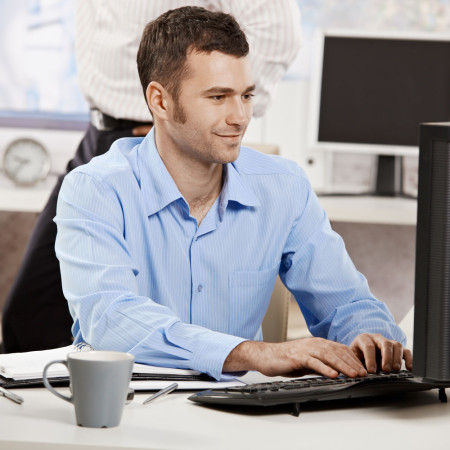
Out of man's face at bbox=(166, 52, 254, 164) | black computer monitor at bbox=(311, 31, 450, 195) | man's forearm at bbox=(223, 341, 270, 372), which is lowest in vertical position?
man's forearm at bbox=(223, 341, 270, 372)

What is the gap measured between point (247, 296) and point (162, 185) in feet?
0.81

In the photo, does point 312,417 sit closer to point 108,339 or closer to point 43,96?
point 108,339

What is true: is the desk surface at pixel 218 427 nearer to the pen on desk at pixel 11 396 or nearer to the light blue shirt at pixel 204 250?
the pen on desk at pixel 11 396

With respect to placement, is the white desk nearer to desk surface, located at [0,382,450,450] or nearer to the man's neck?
the man's neck

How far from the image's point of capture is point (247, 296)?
154cm

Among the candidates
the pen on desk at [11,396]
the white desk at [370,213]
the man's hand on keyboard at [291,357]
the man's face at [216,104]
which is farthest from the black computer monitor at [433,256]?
the white desk at [370,213]

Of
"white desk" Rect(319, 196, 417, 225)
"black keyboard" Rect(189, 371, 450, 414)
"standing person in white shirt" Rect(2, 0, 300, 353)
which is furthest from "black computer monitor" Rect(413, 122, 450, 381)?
"white desk" Rect(319, 196, 417, 225)

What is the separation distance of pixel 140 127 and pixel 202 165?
0.69 metres

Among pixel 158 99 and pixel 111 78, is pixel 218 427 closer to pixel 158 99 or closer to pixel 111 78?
pixel 158 99

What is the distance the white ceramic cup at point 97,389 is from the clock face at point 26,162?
254cm

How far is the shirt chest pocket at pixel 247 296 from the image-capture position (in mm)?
1525

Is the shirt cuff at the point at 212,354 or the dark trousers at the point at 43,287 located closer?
the shirt cuff at the point at 212,354

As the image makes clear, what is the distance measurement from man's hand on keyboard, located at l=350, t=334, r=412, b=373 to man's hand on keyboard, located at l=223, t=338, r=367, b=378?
0.05 m

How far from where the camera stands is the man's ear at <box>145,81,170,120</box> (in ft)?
5.04
